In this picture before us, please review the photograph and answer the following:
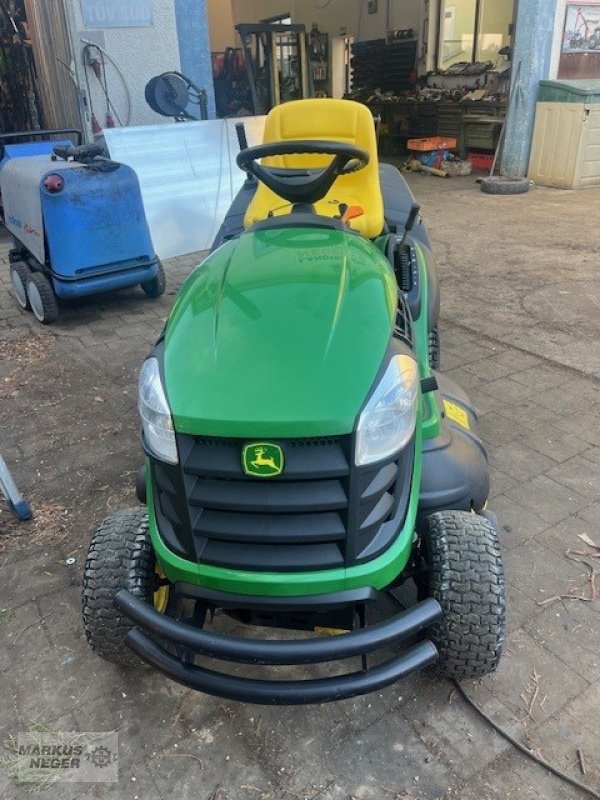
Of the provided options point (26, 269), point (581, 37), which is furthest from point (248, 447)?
point (581, 37)

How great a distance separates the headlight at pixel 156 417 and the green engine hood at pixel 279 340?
0.03 m

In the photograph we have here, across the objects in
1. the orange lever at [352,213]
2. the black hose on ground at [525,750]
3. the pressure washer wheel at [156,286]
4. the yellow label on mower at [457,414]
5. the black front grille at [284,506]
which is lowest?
the black hose on ground at [525,750]

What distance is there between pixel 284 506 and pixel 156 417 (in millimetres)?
380

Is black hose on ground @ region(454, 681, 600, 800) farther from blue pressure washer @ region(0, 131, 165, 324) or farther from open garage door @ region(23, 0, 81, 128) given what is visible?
open garage door @ region(23, 0, 81, 128)

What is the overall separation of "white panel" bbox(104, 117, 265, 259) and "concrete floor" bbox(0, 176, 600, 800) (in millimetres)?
1757

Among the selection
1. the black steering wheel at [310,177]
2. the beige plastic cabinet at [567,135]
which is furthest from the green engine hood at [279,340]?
the beige plastic cabinet at [567,135]

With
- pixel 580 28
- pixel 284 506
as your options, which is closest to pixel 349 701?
pixel 284 506

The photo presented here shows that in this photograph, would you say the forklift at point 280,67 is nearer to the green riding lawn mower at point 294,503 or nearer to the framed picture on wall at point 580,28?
the framed picture on wall at point 580,28

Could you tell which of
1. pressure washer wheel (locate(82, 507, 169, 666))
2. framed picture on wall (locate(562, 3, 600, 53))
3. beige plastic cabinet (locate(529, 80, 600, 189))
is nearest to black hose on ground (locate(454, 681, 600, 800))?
pressure washer wheel (locate(82, 507, 169, 666))

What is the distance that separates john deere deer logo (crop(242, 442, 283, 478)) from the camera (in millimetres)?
1429

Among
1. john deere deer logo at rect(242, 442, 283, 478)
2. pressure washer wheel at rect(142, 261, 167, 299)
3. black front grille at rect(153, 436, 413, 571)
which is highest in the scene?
john deere deer logo at rect(242, 442, 283, 478)

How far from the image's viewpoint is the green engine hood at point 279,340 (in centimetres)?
143

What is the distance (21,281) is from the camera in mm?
4762

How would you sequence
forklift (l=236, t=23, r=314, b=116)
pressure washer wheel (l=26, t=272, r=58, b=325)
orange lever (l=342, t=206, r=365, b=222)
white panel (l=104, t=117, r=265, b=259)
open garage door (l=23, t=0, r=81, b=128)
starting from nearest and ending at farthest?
orange lever (l=342, t=206, r=365, b=222)
pressure washer wheel (l=26, t=272, r=58, b=325)
white panel (l=104, t=117, r=265, b=259)
open garage door (l=23, t=0, r=81, b=128)
forklift (l=236, t=23, r=314, b=116)
